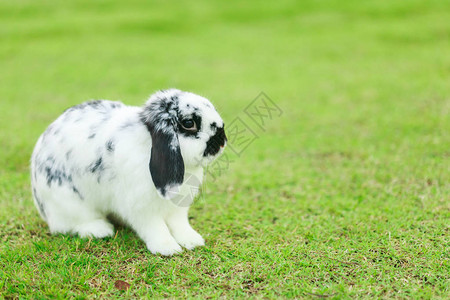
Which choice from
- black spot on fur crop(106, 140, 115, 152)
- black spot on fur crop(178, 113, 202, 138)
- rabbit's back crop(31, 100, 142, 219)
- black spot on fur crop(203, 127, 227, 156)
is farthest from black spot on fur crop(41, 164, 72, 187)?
black spot on fur crop(203, 127, 227, 156)

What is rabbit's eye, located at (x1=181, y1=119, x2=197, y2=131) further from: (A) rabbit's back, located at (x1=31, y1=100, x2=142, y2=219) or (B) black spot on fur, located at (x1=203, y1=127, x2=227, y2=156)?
(A) rabbit's back, located at (x1=31, y1=100, x2=142, y2=219)

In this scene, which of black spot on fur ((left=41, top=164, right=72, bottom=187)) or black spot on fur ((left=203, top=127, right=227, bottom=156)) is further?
black spot on fur ((left=41, top=164, right=72, bottom=187))

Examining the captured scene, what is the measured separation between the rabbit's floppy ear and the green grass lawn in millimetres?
521

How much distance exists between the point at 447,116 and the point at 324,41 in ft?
15.6

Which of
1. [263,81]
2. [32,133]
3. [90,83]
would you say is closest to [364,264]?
[32,133]

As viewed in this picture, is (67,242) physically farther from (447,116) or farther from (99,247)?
(447,116)

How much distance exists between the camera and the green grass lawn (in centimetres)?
A: 274

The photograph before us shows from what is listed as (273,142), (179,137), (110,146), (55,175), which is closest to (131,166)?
(110,146)

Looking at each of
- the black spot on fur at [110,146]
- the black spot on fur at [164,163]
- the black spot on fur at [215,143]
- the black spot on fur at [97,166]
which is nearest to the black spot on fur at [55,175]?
the black spot on fur at [97,166]

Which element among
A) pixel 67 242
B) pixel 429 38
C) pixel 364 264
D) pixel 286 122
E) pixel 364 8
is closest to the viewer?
pixel 364 264

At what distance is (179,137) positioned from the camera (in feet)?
9.02

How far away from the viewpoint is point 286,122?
19.4 ft

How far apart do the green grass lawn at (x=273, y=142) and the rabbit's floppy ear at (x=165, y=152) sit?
521 millimetres

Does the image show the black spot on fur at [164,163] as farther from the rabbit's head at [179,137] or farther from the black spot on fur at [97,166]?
the black spot on fur at [97,166]
